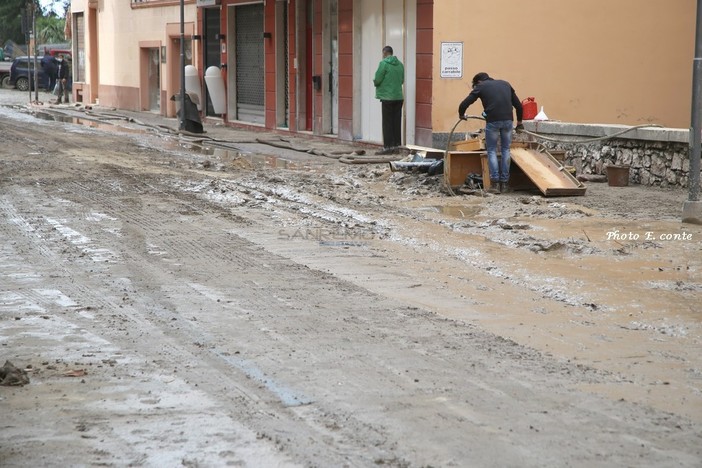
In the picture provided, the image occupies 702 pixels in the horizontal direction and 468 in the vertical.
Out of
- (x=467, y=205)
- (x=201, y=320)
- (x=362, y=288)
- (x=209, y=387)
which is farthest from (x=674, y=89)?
(x=209, y=387)

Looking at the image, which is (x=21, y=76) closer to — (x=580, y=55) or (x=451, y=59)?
(x=451, y=59)

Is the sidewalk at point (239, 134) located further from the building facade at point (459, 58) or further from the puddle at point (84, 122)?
the puddle at point (84, 122)

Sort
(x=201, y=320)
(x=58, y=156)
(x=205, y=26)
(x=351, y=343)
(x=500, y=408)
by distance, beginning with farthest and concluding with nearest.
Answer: (x=205, y=26)
(x=58, y=156)
(x=201, y=320)
(x=351, y=343)
(x=500, y=408)

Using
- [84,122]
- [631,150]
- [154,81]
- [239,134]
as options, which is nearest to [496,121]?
[631,150]

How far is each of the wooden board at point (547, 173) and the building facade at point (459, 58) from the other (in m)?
4.87

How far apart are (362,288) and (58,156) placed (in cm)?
1171

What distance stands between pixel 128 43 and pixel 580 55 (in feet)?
71.4

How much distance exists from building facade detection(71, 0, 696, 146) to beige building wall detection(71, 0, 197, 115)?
21.8ft

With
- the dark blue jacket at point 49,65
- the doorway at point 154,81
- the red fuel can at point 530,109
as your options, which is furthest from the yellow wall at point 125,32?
the red fuel can at point 530,109

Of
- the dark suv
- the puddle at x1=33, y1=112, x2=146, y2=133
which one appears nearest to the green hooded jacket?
Result: the puddle at x1=33, y1=112, x2=146, y2=133

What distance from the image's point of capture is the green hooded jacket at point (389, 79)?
1992 centimetres

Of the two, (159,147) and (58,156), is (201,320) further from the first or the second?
(159,147)

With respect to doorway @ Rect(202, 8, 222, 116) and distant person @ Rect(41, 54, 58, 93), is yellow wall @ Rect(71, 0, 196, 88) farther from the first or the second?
distant person @ Rect(41, 54, 58, 93)

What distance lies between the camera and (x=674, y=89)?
20016 millimetres
